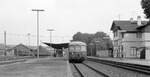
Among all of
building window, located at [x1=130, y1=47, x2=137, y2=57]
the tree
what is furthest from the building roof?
the tree

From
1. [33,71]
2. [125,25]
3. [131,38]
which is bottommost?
[33,71]

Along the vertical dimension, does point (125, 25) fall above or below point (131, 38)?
above

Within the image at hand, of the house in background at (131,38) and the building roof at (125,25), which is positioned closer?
the house in background at (131,38)

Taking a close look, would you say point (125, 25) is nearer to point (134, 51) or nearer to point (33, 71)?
point (134, 51)

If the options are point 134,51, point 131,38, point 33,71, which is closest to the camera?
point 33,71

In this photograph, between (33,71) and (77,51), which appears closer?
(33,71)

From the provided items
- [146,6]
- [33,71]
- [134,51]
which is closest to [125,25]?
[134,51]

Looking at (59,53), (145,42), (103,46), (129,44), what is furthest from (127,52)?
(103,46)

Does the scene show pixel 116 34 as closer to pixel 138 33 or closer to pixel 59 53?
pixel 138 33

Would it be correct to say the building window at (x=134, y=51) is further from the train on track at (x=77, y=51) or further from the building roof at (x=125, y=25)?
the train on track at (x=77, y=51)

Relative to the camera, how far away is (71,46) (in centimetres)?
4162

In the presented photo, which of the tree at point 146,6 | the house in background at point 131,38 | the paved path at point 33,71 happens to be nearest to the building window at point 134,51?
the house in background at point 131,38

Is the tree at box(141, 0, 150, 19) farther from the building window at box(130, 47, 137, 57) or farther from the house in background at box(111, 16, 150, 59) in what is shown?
the building window at box(130, 47, 137, 57)

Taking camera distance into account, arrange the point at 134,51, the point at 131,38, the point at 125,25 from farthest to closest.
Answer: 1. the point at 125,25
2. the point at 131,38
3. the point at 134,51
